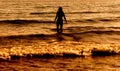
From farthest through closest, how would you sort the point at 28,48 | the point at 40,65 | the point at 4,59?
the point at 28,48 < the point at 4,59 < the point at 40,65

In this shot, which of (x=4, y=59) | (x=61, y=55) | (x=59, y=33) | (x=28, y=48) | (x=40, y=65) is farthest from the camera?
(x=59, y=33)

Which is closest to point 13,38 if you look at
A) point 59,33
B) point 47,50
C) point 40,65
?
point 59,33

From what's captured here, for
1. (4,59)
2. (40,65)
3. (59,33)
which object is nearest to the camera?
(40,65)

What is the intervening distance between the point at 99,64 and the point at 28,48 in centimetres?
495

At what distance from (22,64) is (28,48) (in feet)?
11.4

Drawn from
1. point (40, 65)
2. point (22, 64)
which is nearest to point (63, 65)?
point (40, 65)

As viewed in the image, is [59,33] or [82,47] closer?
[82,47]

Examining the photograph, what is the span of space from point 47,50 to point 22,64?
3037 mm

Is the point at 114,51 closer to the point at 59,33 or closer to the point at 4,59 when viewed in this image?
the point at 4,59

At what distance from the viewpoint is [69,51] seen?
49.2 ft

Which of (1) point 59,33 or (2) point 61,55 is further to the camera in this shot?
(1) point 59,33

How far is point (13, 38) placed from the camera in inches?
798

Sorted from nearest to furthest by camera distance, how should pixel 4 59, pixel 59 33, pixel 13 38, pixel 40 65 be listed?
pixel 40 65 < pixel 4 59 < pixel 13 38 < pixel 59 33

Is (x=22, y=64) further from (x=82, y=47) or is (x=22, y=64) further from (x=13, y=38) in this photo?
(x=13, y=38)
